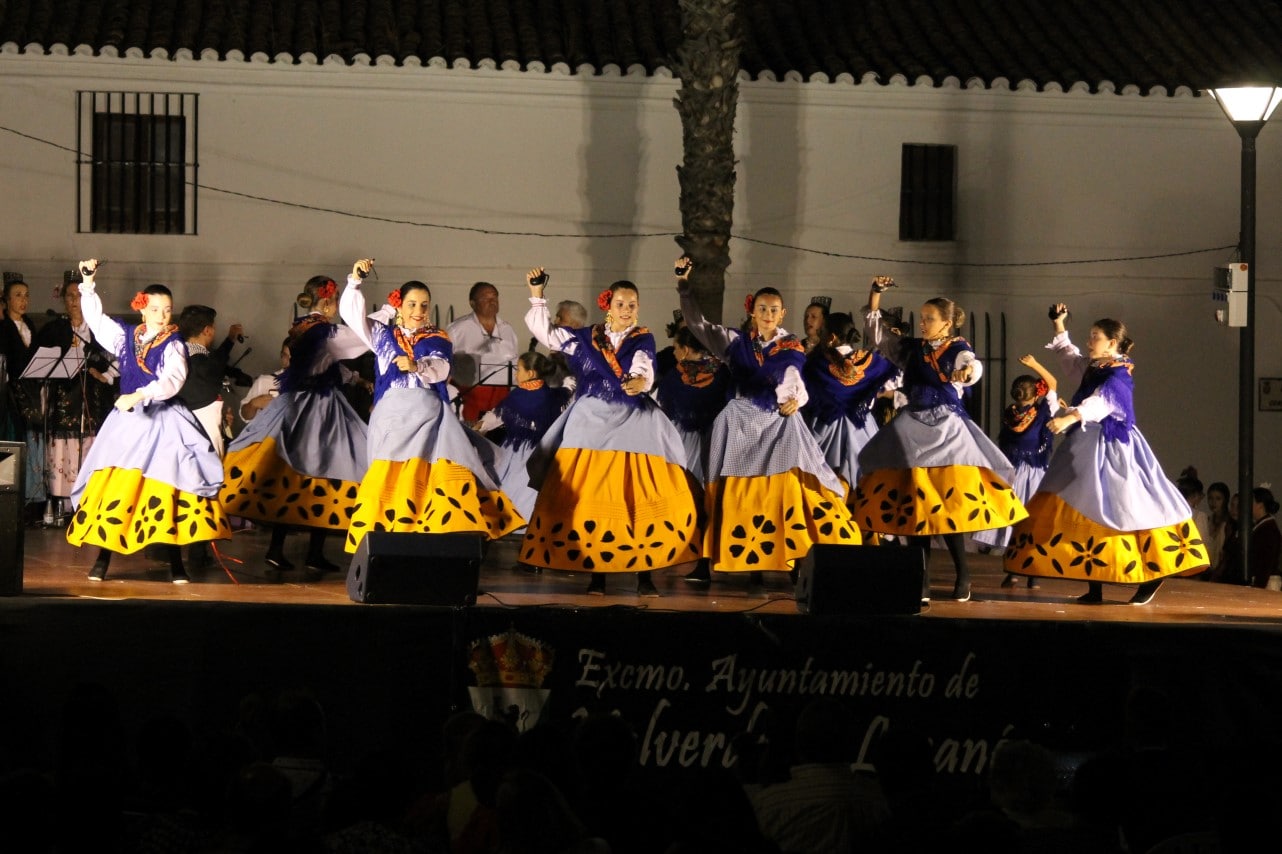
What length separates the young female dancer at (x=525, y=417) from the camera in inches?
475

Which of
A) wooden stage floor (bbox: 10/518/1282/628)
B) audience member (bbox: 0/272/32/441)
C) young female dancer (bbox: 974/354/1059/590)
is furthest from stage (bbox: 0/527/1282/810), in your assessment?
audience member (bbox: 0/272/32/441)

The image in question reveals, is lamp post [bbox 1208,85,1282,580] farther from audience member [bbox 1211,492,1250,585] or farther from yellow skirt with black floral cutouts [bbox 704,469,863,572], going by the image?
yellow skirt with black floral cutouts [bbox 704,469,863,572]

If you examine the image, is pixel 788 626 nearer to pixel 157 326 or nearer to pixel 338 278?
pixel 157 326

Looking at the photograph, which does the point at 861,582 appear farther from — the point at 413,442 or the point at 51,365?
the point at 51,365

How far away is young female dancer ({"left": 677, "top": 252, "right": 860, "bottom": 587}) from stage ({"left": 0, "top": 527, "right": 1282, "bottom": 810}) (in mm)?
2547

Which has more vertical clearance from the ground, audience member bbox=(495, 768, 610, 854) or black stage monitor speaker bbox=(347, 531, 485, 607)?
black stage monitor speaker bbox=(347, 531, 485, 607)

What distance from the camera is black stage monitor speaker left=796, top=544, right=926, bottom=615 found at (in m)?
8.09

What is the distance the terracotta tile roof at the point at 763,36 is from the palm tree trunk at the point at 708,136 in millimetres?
1252

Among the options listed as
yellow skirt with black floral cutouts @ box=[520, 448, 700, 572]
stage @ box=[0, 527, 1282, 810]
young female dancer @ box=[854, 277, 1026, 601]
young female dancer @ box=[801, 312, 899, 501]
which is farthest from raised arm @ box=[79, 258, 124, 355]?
young female dancer @ box=[854, 277, 1026, 601]

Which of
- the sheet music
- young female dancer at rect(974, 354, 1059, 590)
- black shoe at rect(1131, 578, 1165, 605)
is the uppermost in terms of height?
the sheet music

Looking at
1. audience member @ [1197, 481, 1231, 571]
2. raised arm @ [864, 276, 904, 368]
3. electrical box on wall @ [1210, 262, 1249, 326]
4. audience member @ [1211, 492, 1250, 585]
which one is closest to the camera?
raised arm @ [864, 276, 904, 368]

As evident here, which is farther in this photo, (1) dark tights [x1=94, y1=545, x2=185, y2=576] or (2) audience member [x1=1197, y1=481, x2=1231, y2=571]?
(2) audience member [x1=1197, y1=481, x2=1231, y2=571]

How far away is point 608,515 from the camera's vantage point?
9.87m

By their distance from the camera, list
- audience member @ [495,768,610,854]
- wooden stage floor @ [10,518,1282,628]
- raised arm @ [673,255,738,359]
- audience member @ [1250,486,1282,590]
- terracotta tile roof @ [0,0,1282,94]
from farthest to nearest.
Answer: terracotta tile roof @ [0,0,1282,94] → audience member @ [1250,486,1282,590] → raised arm @ [673,255,738,359] → wooden stage floor @ [10,518,1282,628] → audience member @ [495,768,610,854]
